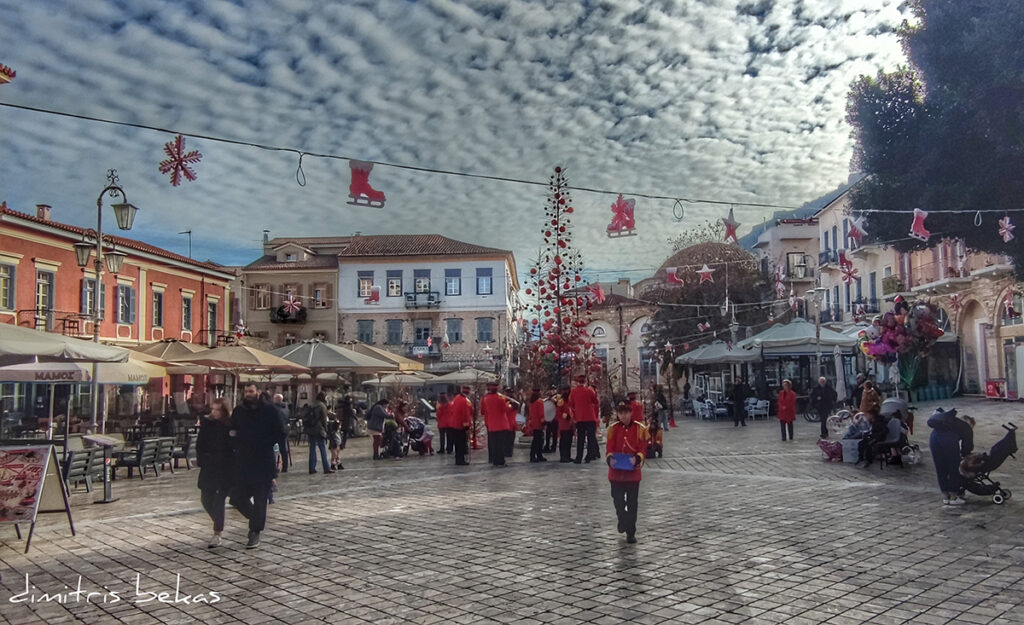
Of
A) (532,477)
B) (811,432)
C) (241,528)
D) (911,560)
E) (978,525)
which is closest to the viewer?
(911,560)

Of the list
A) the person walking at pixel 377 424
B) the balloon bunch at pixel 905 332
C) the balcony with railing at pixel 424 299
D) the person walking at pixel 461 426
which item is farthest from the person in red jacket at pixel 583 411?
the balcony with railing at pixel 424 299

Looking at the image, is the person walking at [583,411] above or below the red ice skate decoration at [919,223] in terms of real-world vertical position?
below

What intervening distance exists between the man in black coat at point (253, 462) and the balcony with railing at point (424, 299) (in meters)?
43.6

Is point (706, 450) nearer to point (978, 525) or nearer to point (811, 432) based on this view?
point (811, 432)

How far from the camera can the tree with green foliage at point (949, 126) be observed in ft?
51.3

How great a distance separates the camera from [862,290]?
43250 mm

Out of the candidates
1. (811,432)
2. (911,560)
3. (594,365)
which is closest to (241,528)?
(911,560)

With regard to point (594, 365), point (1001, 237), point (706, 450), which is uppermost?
point (1001, 237)

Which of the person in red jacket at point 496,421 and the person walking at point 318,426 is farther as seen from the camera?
the person in red jacket at point 496,421

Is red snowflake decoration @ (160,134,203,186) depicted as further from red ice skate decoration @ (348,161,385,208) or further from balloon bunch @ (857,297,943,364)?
balloon bunch @ (857,297,943,364)

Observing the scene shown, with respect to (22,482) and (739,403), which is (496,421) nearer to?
(22,482)

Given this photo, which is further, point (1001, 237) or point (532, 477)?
point (1001, 237)

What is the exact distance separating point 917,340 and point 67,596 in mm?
13601

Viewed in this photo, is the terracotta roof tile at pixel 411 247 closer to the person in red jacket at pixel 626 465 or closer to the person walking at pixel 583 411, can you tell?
the person walking at pixel 583 411
